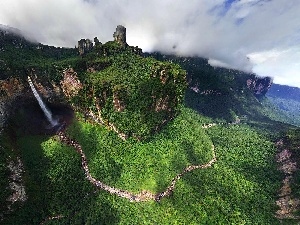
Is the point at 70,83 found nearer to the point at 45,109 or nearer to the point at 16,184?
the point at 45,109

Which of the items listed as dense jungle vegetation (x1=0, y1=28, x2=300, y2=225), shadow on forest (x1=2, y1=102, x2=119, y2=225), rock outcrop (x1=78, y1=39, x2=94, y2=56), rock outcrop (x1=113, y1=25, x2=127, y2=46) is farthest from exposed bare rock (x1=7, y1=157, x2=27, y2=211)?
rock outcrop (x1=113, y1=25, x2=127, y2=46)

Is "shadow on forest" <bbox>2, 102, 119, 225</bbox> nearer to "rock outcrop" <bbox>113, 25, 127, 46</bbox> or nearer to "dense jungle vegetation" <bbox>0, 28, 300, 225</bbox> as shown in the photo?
"dense jungle vegetation" <bbox>0, 28, 300, 225</bbox>

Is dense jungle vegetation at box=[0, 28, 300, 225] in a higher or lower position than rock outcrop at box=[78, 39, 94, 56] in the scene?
lower

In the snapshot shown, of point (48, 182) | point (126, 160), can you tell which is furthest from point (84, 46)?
point (48, 182)

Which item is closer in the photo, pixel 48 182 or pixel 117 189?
pixel 48 182

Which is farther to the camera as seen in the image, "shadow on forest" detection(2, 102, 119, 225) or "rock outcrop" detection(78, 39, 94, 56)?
"rock outcrop" detection(78, 39, 94, 56)

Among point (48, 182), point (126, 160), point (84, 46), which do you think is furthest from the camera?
point (84, 46)

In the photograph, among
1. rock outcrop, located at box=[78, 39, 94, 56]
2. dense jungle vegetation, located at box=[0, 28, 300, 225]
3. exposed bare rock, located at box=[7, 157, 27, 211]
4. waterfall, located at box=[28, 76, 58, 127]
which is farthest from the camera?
rock outcrop, located at box=[78, 39, 94, 56]

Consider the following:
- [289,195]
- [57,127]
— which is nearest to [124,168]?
[57,127]

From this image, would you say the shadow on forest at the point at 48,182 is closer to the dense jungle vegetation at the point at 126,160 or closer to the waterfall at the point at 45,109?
the dense jungle vegetation at the point at 126,160
